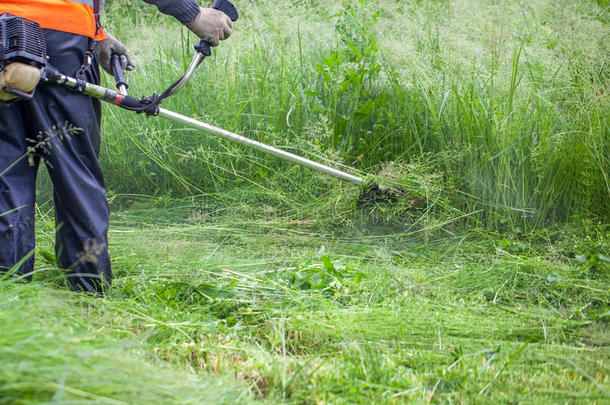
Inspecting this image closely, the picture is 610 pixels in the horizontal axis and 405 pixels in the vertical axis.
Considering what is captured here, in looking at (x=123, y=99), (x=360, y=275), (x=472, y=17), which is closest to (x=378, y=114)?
(x=472, y=17)

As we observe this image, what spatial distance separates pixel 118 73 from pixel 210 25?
0.50 meters

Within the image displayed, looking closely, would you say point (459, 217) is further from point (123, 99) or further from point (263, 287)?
point (123, 99)

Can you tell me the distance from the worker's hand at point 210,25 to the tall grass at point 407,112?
950 millimetres

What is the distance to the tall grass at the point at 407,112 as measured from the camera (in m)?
2.89

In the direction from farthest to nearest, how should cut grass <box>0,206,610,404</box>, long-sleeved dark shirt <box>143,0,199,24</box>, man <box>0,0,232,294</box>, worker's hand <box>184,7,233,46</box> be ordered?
worker's hand <box>184,7,233,46</box>, long-sleeved dark shirt <box>143,0,199,24</box>, man <box>0,0,232,294</box>, cut grass <box>0,206,610,404</box>

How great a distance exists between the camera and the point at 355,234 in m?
3.00

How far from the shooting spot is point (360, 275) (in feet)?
7.32

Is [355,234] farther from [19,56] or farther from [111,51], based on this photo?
[19,56]

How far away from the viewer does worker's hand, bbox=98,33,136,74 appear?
2479mm

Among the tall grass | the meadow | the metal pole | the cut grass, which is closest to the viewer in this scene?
the cut grass

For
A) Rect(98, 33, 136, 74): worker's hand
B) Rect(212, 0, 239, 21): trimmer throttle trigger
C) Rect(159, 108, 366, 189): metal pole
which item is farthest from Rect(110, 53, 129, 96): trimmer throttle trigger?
Rect(212, 0, 239, 21): trimmer throttle trigger

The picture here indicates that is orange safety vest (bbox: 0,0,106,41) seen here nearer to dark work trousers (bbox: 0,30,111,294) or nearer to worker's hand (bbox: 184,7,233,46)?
dark work trousers (bbox: 0,30,111,294)

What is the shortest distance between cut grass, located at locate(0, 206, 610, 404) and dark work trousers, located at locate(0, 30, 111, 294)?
158 millimetres

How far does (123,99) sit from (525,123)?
209 cm
